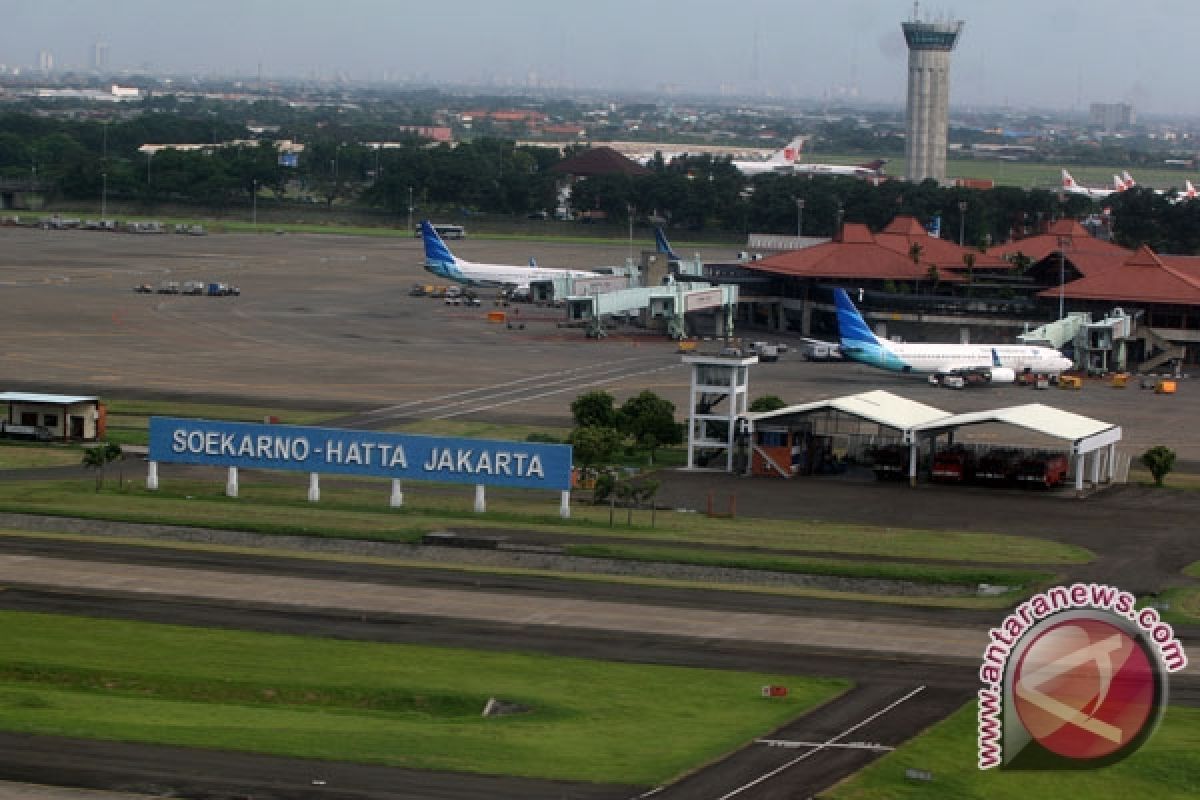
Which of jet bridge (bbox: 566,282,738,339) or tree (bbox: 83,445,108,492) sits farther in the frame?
jet bridge (bbox: 566,282,738,339)

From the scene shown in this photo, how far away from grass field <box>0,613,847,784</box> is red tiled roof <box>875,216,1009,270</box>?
127 metres

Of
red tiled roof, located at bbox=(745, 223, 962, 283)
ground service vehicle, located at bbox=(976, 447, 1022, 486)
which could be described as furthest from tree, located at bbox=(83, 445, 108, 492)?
red tiled roof, located at bbox=(745, 223, 962, 283)

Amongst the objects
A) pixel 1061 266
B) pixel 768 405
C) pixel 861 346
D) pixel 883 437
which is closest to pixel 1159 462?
pixel 883 437

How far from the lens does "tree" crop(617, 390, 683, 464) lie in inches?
4040

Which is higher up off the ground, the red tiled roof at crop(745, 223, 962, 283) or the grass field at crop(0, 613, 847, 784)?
the red tiled roof at crop(745, 223, 962, 283)

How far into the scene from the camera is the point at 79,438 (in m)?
104

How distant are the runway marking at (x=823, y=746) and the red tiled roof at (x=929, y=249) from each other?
128m

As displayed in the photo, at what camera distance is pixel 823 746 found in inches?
2020

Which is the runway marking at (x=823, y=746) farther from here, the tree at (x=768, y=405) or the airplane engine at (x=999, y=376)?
the airplane engine at (x=999, y=376)

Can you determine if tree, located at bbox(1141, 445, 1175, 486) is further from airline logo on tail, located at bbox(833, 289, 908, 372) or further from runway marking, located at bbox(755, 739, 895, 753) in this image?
runway marking, located at bbox(755, 739, 895, 753)

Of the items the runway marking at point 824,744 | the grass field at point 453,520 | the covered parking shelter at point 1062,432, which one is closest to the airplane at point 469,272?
the covered parking shelter at point 1062,432

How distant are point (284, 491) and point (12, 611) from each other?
2646 cm

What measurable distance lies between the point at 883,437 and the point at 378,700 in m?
52.8

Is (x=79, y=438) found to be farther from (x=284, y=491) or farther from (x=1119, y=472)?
(x=1119, y=472)
